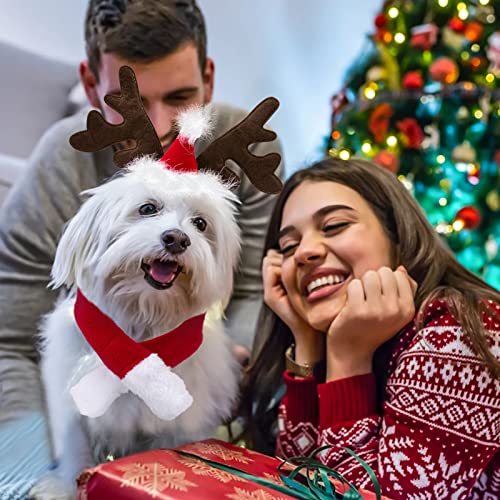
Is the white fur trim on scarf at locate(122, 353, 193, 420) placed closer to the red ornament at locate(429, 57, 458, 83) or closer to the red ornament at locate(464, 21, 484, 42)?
the red ornament at locate(429, 57, 458, 83)

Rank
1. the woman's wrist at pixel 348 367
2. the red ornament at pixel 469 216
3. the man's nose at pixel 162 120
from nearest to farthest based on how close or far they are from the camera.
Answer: the woman's wrist at pixel 348 367 < the man's nose at pixel 162 120 < the red ornament at pixel 469 216

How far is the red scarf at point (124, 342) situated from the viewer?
0.76m

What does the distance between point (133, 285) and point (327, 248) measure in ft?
1.16

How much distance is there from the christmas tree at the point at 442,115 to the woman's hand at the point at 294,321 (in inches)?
53.4

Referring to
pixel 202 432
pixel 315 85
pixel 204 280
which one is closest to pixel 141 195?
pixel 204 280

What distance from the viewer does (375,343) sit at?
943mm

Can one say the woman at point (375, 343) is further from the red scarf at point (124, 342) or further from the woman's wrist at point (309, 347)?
the red scarf at point (124, 342)

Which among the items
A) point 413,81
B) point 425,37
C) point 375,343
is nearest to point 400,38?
point 425,37

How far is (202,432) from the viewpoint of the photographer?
0.89m

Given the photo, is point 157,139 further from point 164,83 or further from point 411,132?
point 411,132

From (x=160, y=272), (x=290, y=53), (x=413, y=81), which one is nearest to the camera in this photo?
(x=160, y=272)

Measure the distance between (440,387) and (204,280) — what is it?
0.36 m

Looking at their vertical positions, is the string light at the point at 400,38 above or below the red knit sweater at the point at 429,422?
above

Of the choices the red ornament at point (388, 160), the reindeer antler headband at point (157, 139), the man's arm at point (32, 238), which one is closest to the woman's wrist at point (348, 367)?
the reindeer antler headband at point (157, 139)
